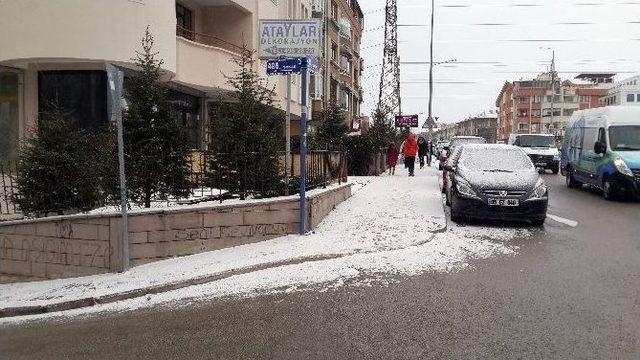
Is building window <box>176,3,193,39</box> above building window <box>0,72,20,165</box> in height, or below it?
above

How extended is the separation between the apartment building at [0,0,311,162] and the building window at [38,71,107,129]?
1.0 inches

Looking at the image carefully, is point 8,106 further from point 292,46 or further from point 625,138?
point 625,138

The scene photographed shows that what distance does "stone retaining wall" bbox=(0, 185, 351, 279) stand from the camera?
8.10m

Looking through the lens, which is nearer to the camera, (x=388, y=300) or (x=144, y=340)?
(x=144, y=340)

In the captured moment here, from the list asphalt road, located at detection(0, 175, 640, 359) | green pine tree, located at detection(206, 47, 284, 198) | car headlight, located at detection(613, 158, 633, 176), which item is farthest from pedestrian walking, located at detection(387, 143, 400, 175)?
asphalt road, located at detection(0, 175, 640, 359)

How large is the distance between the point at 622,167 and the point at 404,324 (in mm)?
11414

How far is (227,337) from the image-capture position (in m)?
4.92

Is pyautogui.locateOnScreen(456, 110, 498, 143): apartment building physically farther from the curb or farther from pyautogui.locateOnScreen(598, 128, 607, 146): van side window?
the curb

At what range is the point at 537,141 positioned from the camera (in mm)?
26312

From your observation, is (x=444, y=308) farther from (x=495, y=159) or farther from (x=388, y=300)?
(x=495, y=159)

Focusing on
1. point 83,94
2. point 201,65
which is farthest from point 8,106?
point 201,65

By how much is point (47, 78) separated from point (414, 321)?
45.3 feet

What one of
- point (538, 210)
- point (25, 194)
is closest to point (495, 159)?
point (538, 210)

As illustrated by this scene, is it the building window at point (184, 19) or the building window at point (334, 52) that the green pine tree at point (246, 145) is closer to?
the building window at point (184, 19)
